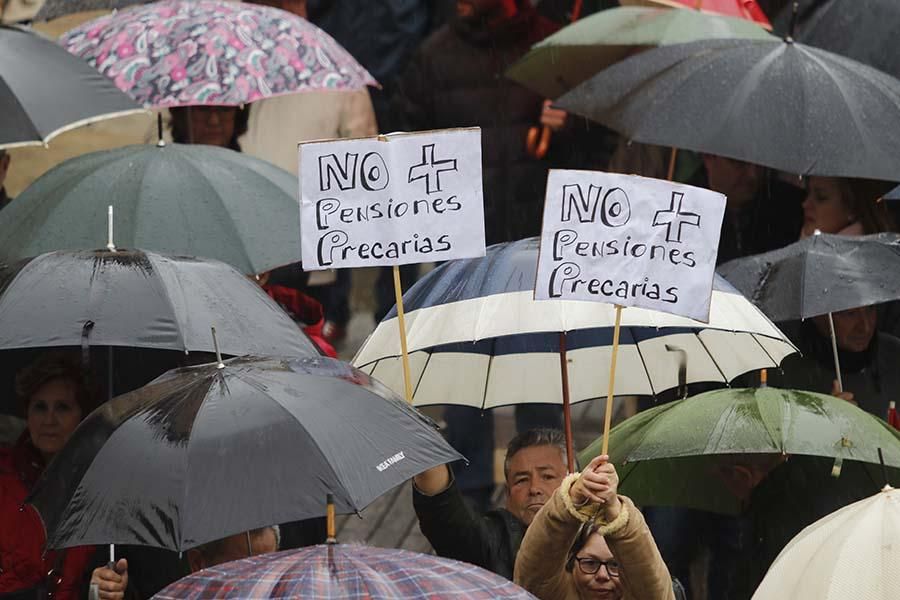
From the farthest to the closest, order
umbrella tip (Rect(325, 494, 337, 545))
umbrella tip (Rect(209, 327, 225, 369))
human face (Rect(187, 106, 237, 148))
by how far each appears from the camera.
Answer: human face (Rect(187, 106, 237, 148)) < umbrella tip (Rect(209, 327, 225, 369)) < umbrella tip (Rect(325, 494, 337, 545))

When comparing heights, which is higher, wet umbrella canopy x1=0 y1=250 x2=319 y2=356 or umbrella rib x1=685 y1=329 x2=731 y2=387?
wet umbrella canopy x1=0 y1=250 x2=319 y2=356

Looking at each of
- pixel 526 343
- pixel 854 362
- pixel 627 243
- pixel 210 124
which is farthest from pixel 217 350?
pixel 210 124

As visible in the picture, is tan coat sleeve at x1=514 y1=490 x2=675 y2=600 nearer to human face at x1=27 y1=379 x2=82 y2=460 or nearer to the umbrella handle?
human face at x1=27 y1=379 x2=82 y2=460

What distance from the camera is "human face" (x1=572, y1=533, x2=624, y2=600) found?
17.6 feet

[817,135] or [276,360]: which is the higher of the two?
[817,135]

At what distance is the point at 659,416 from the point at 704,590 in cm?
125

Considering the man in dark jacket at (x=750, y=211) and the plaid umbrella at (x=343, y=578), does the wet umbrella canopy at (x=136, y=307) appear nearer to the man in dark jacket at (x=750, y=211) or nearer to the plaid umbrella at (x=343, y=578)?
the plaid umbrella at (x=343, y=578)

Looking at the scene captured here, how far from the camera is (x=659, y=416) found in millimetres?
6137

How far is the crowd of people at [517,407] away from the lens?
535cm

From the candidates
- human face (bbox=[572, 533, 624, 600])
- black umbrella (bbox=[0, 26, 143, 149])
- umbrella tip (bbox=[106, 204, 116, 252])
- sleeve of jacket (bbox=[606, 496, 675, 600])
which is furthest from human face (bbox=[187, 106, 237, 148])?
sleeve of jacket (bbox=[606, 496, 675, 600])

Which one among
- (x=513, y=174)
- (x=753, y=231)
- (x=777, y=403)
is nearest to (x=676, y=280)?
(x=777, y=403)

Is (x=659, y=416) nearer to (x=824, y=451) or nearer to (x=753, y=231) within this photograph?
(x=824, y=451)

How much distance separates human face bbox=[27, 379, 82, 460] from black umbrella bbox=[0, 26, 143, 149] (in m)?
0.89

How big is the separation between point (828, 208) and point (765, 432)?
6.61 feet
